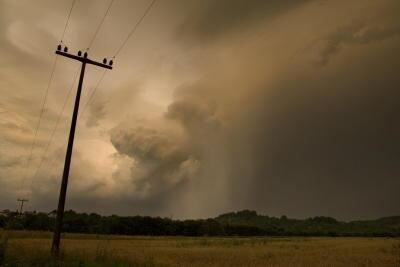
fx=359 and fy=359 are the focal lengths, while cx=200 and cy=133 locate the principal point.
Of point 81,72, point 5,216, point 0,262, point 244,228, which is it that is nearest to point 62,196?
point 0,262

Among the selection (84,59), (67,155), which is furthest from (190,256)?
(84,59)

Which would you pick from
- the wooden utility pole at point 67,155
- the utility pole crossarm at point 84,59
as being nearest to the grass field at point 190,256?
the wooden utility pole at point 67,155

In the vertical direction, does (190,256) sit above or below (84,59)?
below

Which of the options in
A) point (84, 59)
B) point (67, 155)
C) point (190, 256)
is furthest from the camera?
point (190, 256)

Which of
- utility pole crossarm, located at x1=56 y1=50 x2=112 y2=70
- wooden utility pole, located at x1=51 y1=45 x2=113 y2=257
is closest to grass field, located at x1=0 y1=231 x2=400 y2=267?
wooden utility pole, located at x1=51 y1=45 x2=113 y2=257

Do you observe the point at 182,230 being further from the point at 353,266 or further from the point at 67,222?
the point at 353,266

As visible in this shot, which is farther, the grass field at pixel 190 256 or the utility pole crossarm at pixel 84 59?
the utility pole crossarm at pixel 84 59

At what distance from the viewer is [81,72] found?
26281 mm

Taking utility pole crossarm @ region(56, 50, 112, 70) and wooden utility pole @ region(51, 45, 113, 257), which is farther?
utility pole crossarm @ region(56, 50, 112, 70)

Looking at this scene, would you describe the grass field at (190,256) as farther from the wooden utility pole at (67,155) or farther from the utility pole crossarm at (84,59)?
the utility pole crossarm at (84,59)

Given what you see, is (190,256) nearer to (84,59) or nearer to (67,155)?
(67,155)

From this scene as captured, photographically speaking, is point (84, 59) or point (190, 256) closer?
point (84, 59)

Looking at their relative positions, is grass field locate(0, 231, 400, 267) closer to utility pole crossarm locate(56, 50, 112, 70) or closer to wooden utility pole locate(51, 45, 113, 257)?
wooden utility pole locate(51, 45, 113, 257)

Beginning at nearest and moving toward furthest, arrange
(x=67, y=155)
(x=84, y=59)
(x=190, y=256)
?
1. (x=67, y=155)
2. (x=84, y=59)
3. (x=190, y=256)
